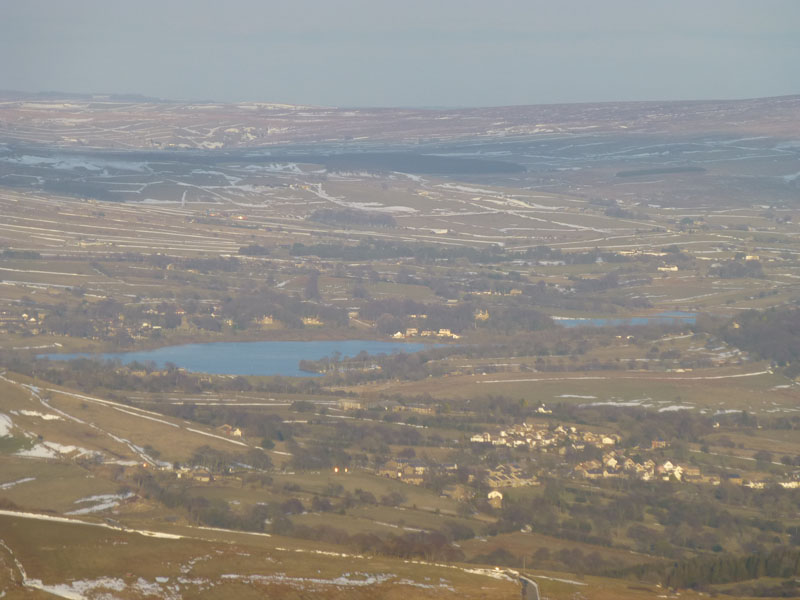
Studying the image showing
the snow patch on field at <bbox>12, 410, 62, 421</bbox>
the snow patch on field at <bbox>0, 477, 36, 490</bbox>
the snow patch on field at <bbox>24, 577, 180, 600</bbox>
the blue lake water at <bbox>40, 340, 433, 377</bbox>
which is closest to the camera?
the snow patch on field at <bbox>24, 577, 180, 600</bbox>

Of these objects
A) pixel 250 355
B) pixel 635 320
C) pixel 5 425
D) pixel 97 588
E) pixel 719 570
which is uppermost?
pixel 97 588

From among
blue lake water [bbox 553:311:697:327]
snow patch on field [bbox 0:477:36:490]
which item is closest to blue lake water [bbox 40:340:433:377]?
blue lake water [bbox 553:311:697:327]

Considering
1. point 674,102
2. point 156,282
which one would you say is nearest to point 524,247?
point 156,282

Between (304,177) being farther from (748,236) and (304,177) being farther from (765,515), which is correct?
(765,515)

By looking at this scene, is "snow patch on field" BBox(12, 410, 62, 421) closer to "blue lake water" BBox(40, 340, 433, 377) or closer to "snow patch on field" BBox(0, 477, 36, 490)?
"snow patch on field" BBox(0, 477, 36, 490)

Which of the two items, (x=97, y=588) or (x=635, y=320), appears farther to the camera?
(x=635, y=320)

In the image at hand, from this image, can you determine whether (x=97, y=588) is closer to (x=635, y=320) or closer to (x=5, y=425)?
(x=5, y=425)

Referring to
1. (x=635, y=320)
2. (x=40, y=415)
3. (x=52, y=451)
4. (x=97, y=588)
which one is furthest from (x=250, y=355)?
(x=97, y=588)
